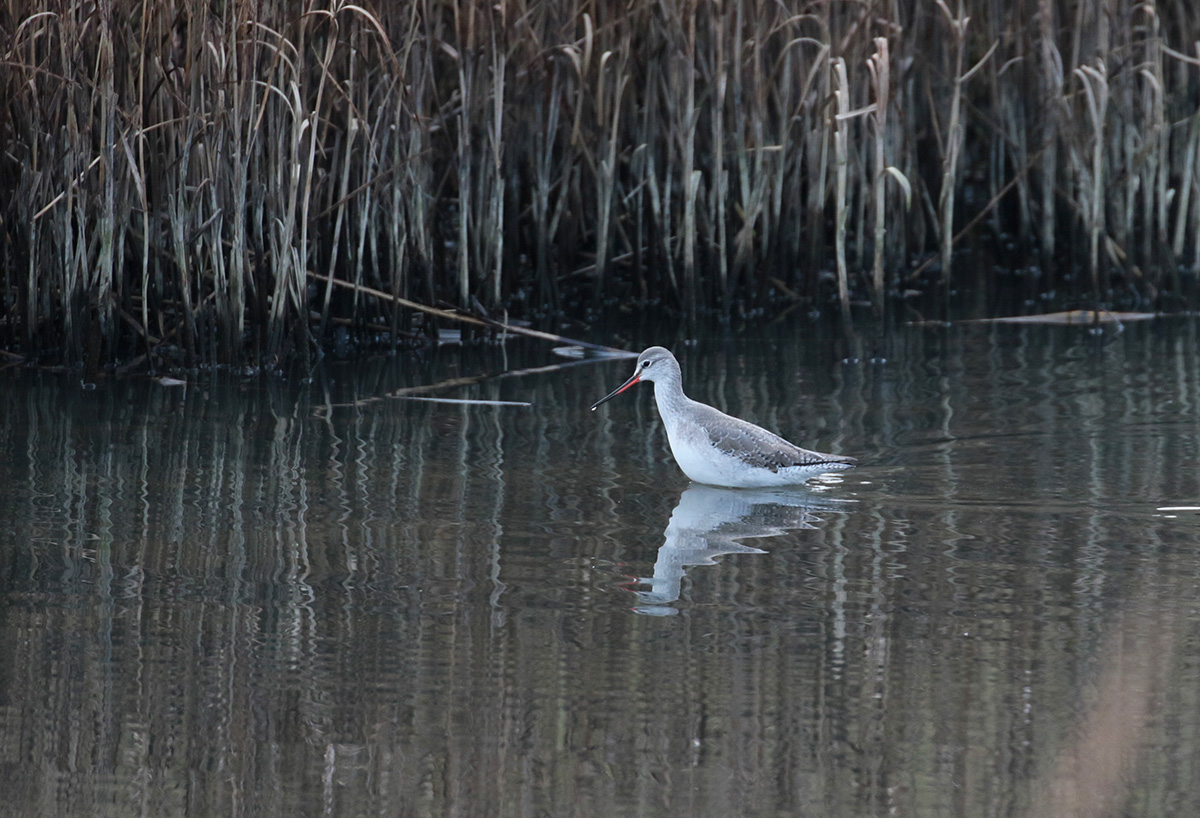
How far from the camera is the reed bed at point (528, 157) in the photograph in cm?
818

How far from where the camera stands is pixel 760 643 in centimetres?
462

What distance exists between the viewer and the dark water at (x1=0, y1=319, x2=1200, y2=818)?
3.79m

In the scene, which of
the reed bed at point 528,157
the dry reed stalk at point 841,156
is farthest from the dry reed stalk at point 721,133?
the dry reed stalk at point 841,156

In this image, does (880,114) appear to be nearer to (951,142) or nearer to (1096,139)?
(951,142)

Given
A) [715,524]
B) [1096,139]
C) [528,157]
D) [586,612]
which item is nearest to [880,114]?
[1096,139]

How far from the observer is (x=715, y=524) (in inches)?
241

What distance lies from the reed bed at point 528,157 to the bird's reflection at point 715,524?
296cm

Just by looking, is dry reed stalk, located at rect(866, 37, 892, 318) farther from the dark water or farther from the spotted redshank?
the spotted redshank

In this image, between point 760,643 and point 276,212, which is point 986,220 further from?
point 760,643

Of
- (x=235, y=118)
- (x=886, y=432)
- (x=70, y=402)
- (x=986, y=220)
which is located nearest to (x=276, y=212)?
(x=235, y=118)

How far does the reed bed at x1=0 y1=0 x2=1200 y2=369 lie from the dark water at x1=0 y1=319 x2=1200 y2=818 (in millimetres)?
912

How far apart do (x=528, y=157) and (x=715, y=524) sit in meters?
4.77

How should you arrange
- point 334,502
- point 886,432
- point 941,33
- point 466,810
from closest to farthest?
1. point 466,810
2. point 334,502
3. point 886,432
4. point 941,33

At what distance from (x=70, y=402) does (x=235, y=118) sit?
5.44 ft
